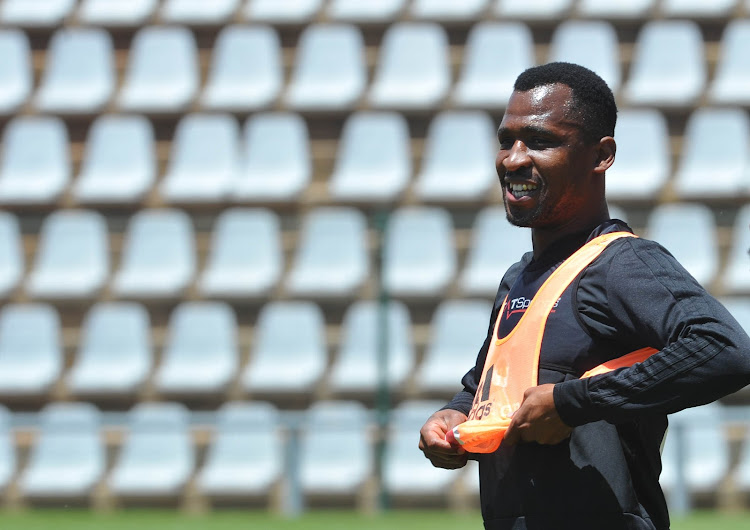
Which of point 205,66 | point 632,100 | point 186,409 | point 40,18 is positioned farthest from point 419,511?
point 40,18

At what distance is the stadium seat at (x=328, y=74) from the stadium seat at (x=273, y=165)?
0.30 metres

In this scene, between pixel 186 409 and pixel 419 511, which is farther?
pixel 186 409

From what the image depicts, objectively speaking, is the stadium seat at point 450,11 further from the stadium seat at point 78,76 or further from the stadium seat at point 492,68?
the stadium seat at point 78,76

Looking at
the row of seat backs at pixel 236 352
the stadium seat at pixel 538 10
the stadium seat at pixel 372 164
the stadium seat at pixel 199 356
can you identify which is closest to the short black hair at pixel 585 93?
the row of seat backs at pixel 236 352

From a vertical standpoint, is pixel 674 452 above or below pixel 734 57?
Result: below

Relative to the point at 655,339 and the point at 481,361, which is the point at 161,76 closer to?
the point at 481,361

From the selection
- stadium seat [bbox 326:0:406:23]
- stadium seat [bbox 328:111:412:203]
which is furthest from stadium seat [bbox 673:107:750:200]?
stadium seat [bbox 326:0:406:23]

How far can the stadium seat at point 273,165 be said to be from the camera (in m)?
9.39

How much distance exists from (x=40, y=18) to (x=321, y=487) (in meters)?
4.77

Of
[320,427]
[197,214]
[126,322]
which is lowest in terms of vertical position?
[320,427]

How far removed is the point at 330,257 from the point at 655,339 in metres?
6.97

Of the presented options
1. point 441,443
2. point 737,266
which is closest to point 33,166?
point 737,266

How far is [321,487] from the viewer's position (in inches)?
309

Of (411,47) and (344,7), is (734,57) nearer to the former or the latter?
(411,47)
